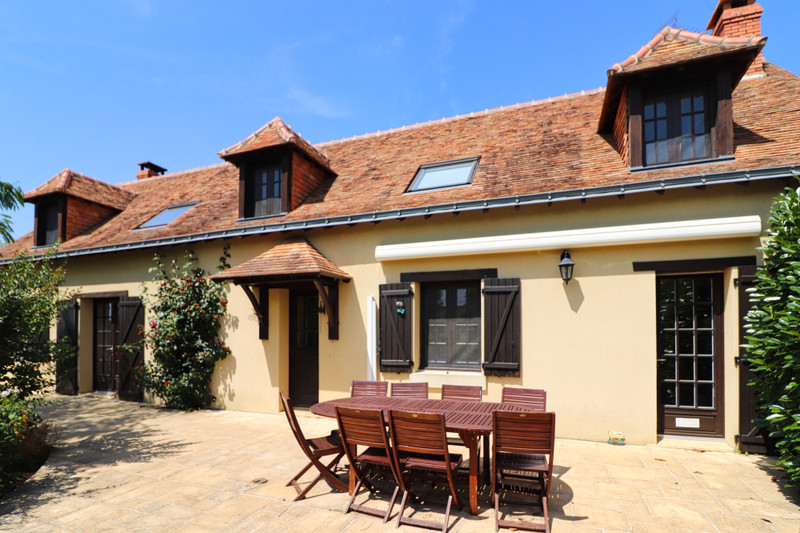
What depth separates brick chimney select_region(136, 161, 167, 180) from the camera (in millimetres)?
13820

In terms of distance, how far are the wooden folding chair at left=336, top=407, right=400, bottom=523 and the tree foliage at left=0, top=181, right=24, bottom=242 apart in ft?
14.4

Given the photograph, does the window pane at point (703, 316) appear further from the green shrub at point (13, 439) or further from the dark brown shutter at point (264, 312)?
the green shrub at point (13, 439)

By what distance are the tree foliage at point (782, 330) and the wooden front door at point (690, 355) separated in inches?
34.2

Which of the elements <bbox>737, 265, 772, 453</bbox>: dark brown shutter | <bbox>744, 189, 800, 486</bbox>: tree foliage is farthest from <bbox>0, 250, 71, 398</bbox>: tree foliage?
→ <bbox>737, 265, 772, 453</bbox>: dark brown shutter

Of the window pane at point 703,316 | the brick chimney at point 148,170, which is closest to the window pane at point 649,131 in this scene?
the window pane at point 703,316

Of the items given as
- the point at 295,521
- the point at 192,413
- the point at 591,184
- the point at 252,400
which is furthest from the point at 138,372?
the point at 591,184

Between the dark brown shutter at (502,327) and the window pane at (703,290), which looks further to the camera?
the dark brown shutter at (502,327)

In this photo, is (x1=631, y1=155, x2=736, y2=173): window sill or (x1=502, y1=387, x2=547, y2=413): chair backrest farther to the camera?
(x1=631, y1=155, x2=736, y2=173): window sill

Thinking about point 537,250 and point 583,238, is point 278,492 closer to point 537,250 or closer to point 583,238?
point 537,250

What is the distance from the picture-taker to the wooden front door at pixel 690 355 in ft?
17.5

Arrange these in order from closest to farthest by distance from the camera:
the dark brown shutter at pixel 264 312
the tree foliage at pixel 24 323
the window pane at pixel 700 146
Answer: the tree foliage at pixel 24 323
the window pane at pixel 700 146
the dark brown shutter at pixel 264 312

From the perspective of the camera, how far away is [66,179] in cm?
1007

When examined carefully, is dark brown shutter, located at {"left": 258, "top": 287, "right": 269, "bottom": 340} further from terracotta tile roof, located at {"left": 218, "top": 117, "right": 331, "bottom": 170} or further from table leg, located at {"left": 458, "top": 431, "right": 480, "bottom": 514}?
table leg, located at {"left": 458, "top": 431, "right": 480, "bottom": 514}

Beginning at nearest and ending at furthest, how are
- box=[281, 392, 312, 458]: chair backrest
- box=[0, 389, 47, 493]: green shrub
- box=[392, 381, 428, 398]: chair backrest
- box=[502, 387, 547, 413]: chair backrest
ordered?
box=[281, 392, 312, 458]: chair backrest → box=[0, 389, 47, 493]: green shrub → box=[502, 387, 547, 413]: chair backrest → box=[392, 381, 428, 398]: chair backrest
